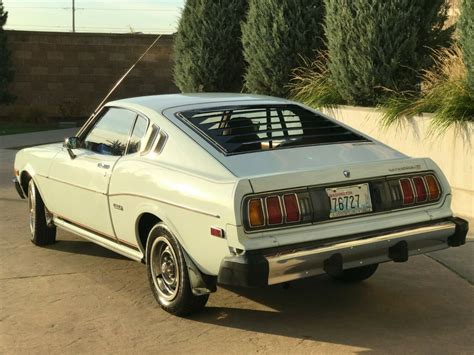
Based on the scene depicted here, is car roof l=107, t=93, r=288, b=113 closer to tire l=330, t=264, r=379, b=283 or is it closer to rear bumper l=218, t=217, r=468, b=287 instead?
tire l=330, t=264, r=379, b=283

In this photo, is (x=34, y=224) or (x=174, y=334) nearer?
(x=174, y=334)

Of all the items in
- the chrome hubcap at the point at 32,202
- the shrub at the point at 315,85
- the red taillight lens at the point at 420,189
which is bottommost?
the chrome hubcap at the point at 32,202

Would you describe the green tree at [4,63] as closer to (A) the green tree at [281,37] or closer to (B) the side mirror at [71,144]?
(A) the green tree at [281,37]

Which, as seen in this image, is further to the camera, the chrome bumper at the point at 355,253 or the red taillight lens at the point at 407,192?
the red taillight lens at the point at 407,192

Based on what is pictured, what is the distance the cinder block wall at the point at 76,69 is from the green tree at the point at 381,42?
12029 millimetres

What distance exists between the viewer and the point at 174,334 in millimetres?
4512

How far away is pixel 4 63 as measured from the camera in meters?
19.7

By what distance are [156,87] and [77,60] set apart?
2571mm

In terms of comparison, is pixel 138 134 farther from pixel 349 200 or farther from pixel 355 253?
pixel 355 253

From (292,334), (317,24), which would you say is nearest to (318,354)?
(292,334)

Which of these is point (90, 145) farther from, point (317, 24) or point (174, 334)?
point (317, 24)

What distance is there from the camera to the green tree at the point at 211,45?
526 inches

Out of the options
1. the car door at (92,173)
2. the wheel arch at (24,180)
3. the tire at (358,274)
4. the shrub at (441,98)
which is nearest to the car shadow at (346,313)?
the tire at (358,274)

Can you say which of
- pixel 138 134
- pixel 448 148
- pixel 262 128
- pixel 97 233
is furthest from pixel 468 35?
pixel 97 233
